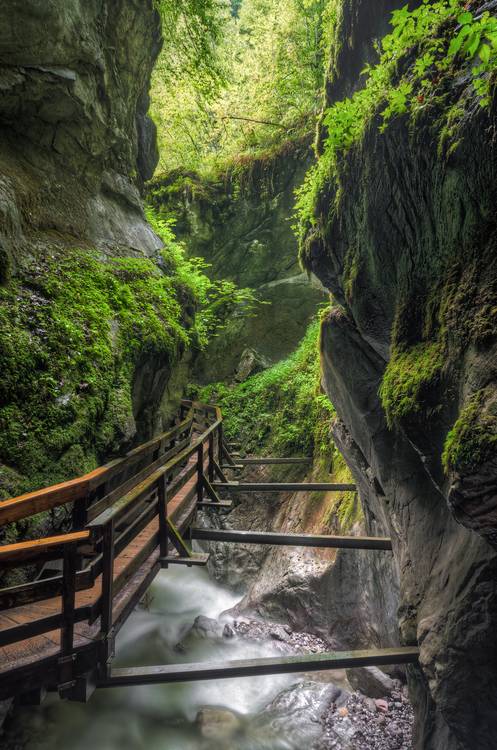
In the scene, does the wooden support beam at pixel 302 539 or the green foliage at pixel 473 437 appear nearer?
the green foliage at pixel 473 437

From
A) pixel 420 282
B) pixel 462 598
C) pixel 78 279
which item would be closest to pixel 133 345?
pixel 78 279

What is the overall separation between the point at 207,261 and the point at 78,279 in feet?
45.2

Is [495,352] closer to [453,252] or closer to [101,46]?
[453,252]

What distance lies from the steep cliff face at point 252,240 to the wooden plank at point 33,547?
1474 centimetres

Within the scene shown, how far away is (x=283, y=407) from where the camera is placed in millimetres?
13430

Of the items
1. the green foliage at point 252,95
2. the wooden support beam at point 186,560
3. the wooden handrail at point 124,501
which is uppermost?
the green foliage at point 252,95

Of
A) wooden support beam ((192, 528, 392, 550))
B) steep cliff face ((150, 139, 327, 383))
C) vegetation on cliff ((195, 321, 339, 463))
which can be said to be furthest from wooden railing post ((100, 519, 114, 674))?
steep cliff face ((150, 139, 327, 383))

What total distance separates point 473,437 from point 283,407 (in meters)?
11.1

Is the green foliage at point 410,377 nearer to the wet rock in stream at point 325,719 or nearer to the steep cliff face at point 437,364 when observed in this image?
the steep cliff face at point 437,364

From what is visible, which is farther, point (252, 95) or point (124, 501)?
point (252, 95)

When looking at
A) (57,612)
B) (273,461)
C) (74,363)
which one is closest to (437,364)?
(57,612)

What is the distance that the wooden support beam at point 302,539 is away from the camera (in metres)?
5.15

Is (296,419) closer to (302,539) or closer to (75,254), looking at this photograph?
(302,539)

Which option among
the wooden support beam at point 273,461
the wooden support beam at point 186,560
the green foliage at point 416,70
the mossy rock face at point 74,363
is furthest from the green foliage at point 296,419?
the green foliage at point 416,70
